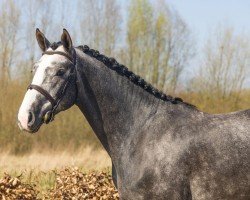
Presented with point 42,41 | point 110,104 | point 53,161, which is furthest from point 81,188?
point 53,161

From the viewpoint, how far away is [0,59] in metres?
28.5

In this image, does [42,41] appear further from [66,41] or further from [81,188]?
[81,188]

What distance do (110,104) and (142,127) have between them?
1.26ft

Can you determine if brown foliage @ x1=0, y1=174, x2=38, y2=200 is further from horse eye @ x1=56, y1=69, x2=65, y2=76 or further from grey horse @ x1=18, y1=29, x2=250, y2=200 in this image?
horse eye @ x1=56, y1=69, x2=65, y2=76

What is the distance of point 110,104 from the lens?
4.95 metres

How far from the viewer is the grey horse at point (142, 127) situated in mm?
4645

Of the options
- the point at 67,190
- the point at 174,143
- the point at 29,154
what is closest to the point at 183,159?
the point at 174,143

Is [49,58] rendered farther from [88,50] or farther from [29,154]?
[29,154]

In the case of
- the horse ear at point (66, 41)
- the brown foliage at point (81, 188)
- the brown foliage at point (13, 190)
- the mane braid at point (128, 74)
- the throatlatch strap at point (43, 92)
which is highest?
the horse ear at point (66, 41)

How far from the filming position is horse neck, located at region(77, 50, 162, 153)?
4.93 m

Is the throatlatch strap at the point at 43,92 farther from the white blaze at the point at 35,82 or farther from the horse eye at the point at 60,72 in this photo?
the horse eye at the point at 60,72

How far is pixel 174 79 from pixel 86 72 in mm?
28736

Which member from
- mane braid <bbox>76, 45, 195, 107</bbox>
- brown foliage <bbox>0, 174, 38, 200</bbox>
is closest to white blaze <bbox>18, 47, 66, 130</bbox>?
mane braid <bbox>76, 45, 195, 107</bbox>

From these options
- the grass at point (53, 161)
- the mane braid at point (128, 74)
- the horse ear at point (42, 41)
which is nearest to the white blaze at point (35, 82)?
the horse ear at point (42, 41)
